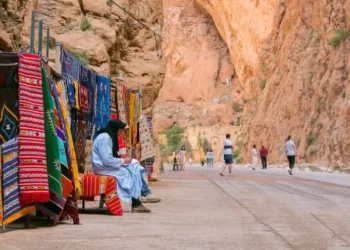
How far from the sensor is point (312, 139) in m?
37.3

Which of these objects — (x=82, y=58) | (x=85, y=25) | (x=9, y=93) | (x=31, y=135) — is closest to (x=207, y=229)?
(x=31, y=135)

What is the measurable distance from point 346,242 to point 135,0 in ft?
49.8

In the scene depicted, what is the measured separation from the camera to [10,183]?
6434 millimetres

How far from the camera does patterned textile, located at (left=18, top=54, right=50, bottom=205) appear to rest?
6457 millimetres

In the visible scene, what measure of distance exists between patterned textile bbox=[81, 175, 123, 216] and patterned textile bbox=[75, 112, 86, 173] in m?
1.53

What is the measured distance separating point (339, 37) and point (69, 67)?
30.1 m

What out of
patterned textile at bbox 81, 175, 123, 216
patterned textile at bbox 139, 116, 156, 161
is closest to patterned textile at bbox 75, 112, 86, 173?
patterned textile at bbox 81, 175, 123, 216

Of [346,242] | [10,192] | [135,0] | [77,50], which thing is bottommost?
[346,242]

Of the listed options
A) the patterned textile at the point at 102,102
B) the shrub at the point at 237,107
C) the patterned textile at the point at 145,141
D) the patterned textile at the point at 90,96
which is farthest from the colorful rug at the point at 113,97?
the shrub at the point at 237,107

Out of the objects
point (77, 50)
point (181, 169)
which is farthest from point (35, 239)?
point (181, 169)

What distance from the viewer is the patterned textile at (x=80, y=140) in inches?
390

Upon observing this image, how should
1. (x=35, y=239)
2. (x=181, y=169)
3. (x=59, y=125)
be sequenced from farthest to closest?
1. (x=181, y=169)
2. (x=59, y=125)
3. (x=35, y=239)

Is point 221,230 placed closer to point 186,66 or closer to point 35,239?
point 35,239

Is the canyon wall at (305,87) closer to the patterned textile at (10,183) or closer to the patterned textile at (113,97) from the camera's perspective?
the patterned textile at (113,97)
